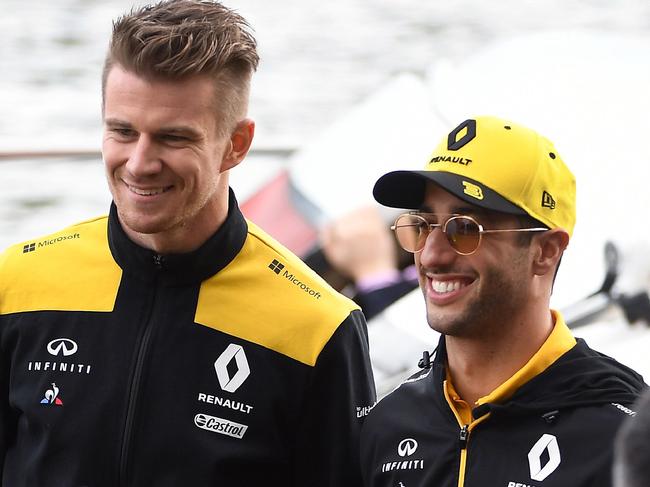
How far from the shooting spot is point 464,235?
90.2 inches

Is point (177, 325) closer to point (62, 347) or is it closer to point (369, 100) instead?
point (62, 347)

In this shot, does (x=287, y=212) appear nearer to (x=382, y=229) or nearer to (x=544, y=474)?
(x=382, y=229)

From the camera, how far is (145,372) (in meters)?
2.46

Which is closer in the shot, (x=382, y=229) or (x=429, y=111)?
(x=382, y=229)

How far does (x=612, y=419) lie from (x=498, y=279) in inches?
12.2

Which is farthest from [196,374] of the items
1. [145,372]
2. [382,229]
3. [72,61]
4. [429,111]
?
[72,61]

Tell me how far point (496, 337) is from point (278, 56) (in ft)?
21.3

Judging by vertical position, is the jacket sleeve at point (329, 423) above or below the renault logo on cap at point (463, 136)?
below

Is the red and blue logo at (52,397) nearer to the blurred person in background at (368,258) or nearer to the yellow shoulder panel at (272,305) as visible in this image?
the yellow shoulder panel at (272,305)

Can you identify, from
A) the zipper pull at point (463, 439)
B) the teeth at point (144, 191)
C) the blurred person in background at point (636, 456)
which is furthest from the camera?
the teeth at point (144, 191)

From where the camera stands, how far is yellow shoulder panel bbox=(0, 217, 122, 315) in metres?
2.56

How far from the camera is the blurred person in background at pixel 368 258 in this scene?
4.48 meters

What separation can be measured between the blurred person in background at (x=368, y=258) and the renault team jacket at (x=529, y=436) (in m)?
2.06

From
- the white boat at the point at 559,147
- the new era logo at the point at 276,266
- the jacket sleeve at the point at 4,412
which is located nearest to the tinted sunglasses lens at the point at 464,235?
the new era logo at the point at 276,266
